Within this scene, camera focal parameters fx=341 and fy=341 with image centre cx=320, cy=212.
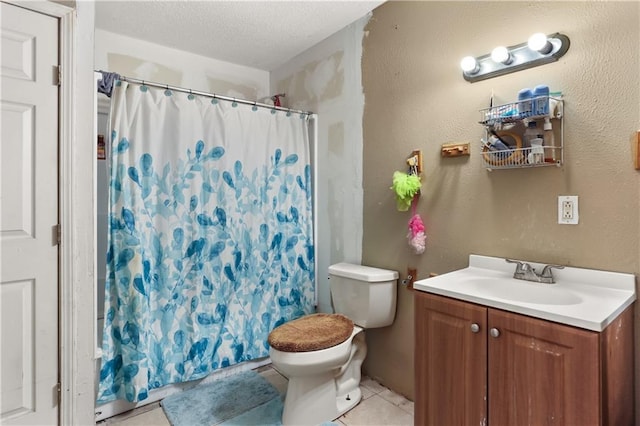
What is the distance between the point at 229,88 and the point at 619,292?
9.29 feet

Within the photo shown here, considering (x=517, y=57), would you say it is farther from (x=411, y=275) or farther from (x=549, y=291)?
(x=411, y=275)

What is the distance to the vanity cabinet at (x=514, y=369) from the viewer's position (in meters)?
0.97

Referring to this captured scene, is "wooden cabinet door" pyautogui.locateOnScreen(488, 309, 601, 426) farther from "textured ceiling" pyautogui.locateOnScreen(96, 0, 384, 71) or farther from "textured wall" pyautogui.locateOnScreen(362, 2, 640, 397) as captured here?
"textured ceiling" pyautogui.locateOnScreen(96, 0, 384, 71)

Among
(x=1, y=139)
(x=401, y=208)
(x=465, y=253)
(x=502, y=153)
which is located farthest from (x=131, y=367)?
(x=502, y=153)

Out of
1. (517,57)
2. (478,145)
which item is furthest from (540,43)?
(478,145)

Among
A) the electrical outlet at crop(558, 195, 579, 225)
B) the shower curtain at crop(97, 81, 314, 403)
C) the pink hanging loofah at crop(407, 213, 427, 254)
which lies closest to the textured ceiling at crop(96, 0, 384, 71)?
the shower curtain at crop(97, 81, 314, 403)

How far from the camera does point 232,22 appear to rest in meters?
2.25

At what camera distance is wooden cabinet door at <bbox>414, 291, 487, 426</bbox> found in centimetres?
119

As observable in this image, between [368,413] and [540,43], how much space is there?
1.93 meters

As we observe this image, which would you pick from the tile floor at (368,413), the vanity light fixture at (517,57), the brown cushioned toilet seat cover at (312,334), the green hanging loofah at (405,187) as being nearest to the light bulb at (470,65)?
the vanity light fixture at (517,57)

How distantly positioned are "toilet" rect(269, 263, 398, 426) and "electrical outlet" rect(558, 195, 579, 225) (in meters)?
0.88

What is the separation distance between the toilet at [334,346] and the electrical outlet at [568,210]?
2.90 ft

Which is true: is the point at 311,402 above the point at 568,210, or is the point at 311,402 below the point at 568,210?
below

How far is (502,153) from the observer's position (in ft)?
4.84
